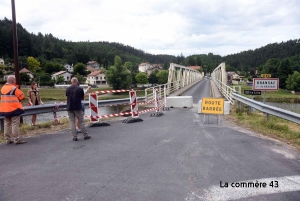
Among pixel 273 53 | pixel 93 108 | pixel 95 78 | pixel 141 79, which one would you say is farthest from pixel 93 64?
pixel 93 108

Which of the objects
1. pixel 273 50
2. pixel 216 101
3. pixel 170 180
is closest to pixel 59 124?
pixel 216 101

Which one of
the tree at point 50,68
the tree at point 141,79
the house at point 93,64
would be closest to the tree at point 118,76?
the tree at point 141,79

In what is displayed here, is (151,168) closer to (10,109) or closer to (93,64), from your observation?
(10,109)

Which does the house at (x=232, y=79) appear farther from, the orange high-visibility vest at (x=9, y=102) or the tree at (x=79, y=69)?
the tree at (x=79, y=69)

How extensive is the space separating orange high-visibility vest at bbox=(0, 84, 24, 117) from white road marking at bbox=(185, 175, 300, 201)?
542 cm

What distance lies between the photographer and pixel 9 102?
6.86 m

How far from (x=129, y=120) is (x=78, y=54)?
480 feet

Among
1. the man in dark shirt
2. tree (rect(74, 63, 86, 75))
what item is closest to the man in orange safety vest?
Answer: the man in dark shirt

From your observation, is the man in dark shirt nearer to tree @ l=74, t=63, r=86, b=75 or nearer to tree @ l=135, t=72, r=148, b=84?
tree @ l=135, t=72, r=148, b=84

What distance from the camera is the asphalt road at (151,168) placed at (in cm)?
372

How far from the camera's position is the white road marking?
3588 mm

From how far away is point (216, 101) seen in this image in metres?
10.2

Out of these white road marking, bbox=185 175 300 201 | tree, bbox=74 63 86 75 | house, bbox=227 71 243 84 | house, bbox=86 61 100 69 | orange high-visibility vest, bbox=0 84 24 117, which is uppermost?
house, bbox=86 61 100 69

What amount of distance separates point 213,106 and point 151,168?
6.00 meters
